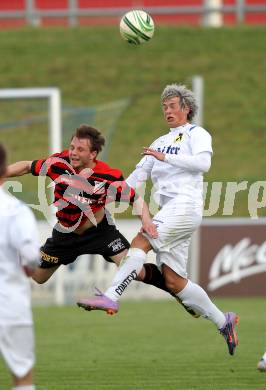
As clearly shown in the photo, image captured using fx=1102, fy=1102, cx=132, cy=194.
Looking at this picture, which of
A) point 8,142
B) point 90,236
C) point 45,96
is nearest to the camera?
point 90,236

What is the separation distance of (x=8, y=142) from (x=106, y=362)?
1155cm

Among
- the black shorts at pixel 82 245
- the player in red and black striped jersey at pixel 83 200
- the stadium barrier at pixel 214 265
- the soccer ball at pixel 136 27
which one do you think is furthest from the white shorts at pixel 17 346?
the stadium barrier at pixel 214 265

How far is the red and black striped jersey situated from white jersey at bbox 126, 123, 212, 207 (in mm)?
351

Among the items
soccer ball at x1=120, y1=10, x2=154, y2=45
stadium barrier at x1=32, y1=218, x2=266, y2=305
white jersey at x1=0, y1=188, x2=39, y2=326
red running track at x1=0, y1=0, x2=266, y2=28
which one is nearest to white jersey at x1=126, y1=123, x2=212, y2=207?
soccer ball at x1=120, y1=10, x2=154, y2=45

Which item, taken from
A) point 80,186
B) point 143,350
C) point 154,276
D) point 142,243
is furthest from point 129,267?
point 143,350

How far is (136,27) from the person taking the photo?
10.3m

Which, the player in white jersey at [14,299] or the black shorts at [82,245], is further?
the black shorts at [82,245]

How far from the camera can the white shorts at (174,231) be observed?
32.3ft

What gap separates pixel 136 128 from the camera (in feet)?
84.7

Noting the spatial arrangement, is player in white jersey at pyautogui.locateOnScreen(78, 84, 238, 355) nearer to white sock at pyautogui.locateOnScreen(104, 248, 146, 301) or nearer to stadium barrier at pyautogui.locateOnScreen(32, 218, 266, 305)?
white sock at pyautogui.locateOnScreen(104, 248, 146, 301)

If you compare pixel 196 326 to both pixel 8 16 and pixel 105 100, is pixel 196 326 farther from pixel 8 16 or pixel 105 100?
pixel 8 16

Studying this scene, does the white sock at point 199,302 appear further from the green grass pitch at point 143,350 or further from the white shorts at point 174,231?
the green grass pitch at point 143,350

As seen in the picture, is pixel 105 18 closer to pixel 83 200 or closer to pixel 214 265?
pixel 214 265

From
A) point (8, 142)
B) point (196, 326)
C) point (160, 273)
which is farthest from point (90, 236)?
point (8, 142)
